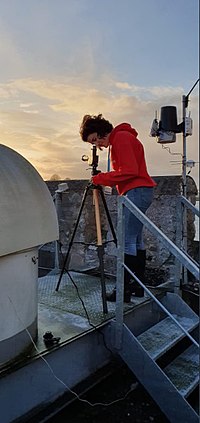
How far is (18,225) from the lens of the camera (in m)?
1.71

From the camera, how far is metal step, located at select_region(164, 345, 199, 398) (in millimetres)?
Result: 2053

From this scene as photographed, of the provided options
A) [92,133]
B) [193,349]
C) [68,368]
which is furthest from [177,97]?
[68,368]

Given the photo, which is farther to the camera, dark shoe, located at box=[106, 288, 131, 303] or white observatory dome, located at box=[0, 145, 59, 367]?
dark shoe, located at box=[106, 288, 131, 303]

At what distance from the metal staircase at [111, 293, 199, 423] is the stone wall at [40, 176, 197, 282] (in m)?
1.50

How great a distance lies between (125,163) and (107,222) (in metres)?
2.08

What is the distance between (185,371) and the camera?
7.35 ft

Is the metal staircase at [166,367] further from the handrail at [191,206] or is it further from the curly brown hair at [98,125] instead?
the curly brown hair at [98,125]

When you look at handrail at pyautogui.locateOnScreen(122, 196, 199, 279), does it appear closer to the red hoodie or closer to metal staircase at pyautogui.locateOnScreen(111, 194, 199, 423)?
metal staircase at pyautogui.locateOnScreen(111, 194, 199, 423)

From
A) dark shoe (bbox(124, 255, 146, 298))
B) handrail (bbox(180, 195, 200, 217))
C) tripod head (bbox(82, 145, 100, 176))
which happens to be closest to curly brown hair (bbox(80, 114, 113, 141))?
tripod head (bbox(82, 145, 100, 176))

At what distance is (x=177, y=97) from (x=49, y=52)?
60.1 inches

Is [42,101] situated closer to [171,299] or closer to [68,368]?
[171,299]

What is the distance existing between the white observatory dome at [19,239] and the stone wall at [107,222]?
174cm

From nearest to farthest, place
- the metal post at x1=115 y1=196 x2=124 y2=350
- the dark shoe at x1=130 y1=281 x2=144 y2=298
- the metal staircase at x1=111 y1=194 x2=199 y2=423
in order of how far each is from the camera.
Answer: the metal staircase at x1=111 y1=194 x2=199 y2=423, the metal post at x1=115 y1=196 x2=124 y2=350, the dark shoe at x1=130 y1=281 x2=144 y2=298

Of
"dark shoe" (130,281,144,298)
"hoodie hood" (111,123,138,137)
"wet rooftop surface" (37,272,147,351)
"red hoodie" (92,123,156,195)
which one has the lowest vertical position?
"wet rooftop surface" (37,272,147,351)
